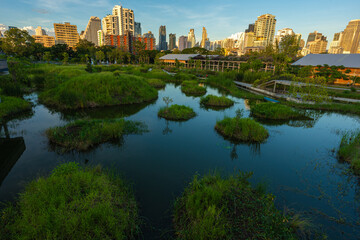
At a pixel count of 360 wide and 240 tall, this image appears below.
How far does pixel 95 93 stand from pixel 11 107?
788 centimetres

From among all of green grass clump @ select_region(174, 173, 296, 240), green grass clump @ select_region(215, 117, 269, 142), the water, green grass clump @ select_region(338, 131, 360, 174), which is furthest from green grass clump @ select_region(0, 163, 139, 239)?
green grass clump @ select_region(338, 131, 360, 174)

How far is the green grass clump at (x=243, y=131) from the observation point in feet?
44.4

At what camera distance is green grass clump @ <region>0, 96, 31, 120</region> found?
16245 millimetres

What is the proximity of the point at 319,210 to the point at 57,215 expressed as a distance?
9.83m

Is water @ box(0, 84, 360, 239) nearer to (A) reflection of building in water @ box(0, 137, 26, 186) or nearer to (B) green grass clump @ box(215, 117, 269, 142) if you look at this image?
(A) reflection of building in water @ box(0, 137, 26, 186)

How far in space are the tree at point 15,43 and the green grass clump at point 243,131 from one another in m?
92.3

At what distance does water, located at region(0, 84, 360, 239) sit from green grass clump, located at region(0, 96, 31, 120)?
5.66ft

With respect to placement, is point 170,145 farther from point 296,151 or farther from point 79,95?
point 79,95

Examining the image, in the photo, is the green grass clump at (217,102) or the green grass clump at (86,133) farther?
the green grass clump at (217,102)

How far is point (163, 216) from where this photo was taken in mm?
Result: 6879

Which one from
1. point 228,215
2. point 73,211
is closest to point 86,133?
point 73,211

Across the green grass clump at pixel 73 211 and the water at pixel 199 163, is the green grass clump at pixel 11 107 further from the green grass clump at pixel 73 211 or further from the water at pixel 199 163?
the green grass clump at pixel 73 211

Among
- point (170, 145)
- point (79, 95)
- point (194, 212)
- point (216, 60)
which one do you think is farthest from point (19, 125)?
point (216, 60)

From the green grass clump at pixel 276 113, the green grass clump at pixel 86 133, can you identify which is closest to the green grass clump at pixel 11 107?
the green grass clump at pixel 86 133
